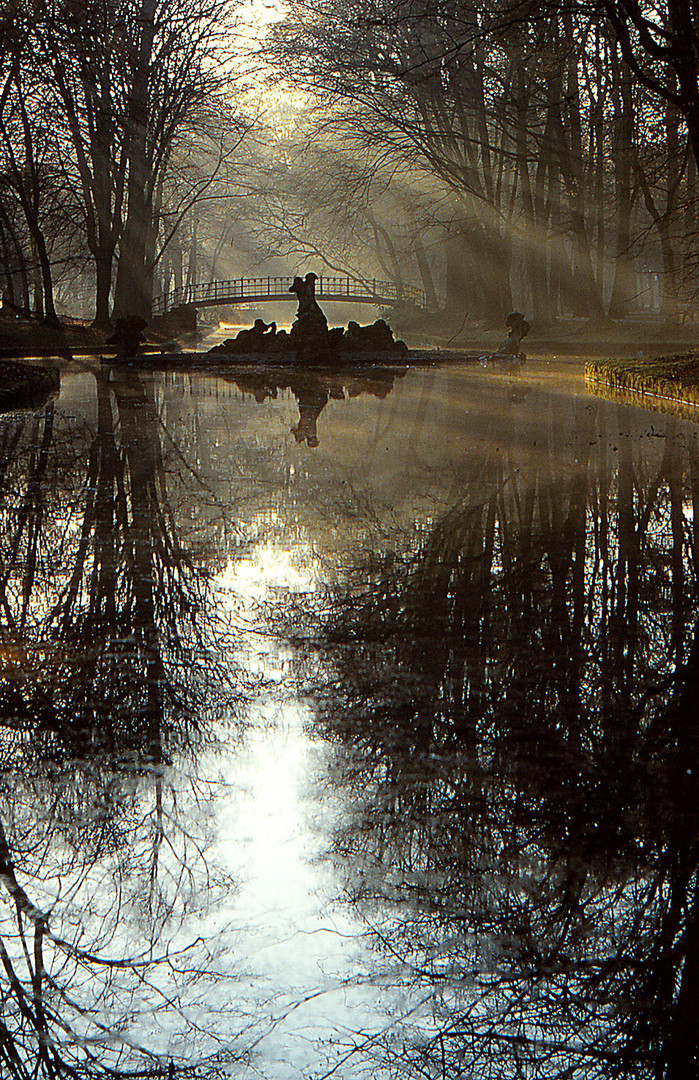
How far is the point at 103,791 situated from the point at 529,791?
1385mm

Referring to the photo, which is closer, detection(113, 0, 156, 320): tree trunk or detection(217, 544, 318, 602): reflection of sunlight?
detection(217, 544, 318, 602): reflection of sunlight

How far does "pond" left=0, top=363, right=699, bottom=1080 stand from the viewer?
8.14ft

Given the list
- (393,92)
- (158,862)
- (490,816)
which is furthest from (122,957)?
(393,92)

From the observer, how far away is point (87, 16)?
587 inches

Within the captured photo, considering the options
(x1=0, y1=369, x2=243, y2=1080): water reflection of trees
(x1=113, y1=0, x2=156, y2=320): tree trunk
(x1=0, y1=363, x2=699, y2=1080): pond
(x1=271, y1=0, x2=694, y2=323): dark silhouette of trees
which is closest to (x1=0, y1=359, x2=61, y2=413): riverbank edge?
(x1=0, y1=363, x2=699, y2=1080): pond

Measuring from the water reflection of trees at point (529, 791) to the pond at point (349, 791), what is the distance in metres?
0.01

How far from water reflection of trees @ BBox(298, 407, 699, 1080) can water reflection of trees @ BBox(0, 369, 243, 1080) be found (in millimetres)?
494

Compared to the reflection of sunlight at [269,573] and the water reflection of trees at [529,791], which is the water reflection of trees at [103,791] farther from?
the water reflection of trees at [529,791]

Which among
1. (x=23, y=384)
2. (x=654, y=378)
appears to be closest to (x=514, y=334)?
(x=654, y=378)

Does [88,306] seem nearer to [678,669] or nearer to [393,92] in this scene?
[393,92]

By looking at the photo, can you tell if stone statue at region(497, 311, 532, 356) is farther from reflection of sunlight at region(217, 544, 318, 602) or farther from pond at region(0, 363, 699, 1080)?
reflection of sunlight at region(217, 544, 318, 602)

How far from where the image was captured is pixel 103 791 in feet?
11.9

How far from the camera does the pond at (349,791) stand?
2.48 metres

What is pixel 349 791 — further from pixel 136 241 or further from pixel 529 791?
pixel 136 241
